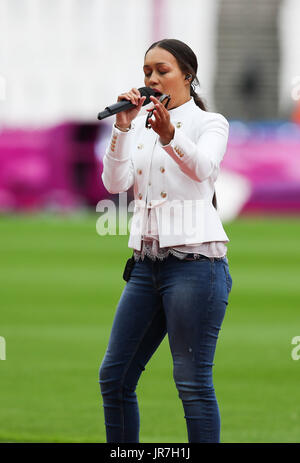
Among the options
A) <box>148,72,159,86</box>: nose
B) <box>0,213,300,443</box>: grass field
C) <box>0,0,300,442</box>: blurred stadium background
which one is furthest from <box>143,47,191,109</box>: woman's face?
<box>0,213,300,443</box>: grass field

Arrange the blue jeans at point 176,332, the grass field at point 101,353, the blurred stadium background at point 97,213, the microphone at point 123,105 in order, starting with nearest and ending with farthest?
the microphone at point 123,105, the blue jeans at point 176,332, the grass field at point 101,353, the blurred stadium background at point 97,213

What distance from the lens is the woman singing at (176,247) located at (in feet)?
15.1

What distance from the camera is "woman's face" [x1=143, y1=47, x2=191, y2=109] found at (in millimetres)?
4637

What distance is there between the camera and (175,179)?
4.63 m

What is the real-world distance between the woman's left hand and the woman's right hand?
78 mm

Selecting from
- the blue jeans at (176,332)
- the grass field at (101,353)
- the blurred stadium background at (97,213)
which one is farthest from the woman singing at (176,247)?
the grass field at (101,353)

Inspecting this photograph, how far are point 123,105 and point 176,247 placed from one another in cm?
62

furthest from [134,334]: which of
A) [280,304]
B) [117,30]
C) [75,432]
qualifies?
[117,30]

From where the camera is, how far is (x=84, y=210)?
80.7 ft

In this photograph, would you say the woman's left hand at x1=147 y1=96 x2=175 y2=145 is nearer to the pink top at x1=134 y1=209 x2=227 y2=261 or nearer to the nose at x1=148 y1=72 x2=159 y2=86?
the nose at x1=148 y1=72 x2=159 y2=86

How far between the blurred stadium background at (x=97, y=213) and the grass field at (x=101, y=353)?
2 cm

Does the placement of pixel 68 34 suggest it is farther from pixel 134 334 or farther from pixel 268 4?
pixel 134 334

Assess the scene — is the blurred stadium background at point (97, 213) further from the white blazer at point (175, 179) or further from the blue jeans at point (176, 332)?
the blue jeans at point (176, 332)

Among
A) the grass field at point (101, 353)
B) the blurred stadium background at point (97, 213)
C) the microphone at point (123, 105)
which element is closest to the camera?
the microphone at point (123, 105)
